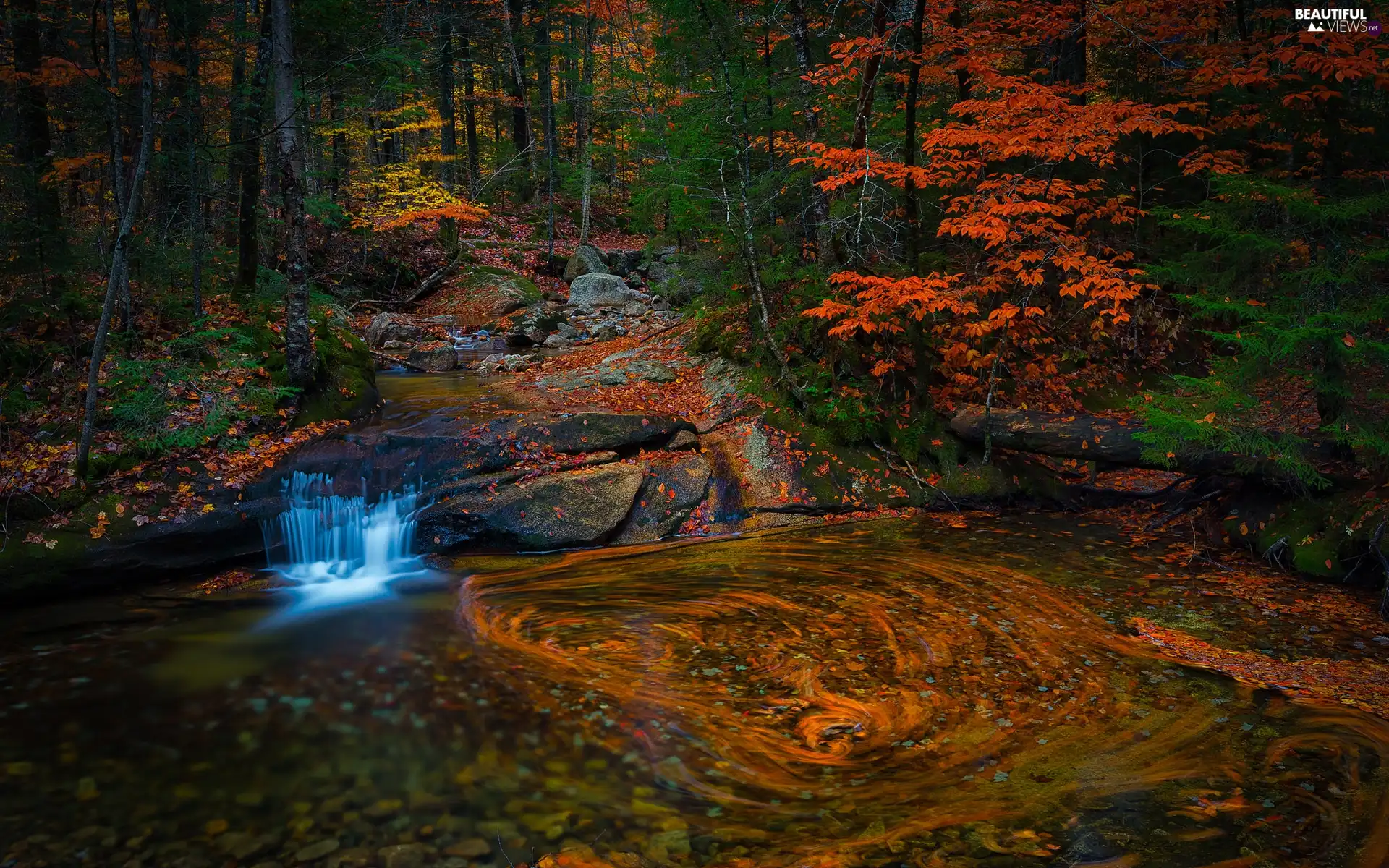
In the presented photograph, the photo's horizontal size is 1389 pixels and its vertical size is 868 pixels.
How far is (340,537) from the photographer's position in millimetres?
8953

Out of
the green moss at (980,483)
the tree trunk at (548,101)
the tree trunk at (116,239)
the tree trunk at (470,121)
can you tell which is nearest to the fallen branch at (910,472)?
the green moss at (980,483)

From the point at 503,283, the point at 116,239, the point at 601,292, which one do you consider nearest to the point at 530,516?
the point at 116,239

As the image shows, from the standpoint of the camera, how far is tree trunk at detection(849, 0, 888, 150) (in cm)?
974

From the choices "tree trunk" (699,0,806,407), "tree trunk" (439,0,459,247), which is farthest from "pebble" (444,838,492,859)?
"tree trunk" (439,0,459,247)

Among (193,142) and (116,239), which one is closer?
(116,239)

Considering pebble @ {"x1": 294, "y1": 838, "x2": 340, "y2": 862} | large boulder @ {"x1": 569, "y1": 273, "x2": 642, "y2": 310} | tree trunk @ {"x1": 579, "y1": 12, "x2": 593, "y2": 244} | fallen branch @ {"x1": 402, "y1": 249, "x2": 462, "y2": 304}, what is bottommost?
pebble @ {"x1": 294, "y1": 838, "x2": 340, "y2": 862}

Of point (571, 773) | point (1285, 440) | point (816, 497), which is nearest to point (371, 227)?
point (816, 497)

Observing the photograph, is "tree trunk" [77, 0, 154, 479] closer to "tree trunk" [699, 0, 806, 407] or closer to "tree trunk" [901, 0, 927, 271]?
"tree trunk" [699, 0, 806, 407]

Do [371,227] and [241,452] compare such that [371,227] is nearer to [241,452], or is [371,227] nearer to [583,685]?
[241,452]

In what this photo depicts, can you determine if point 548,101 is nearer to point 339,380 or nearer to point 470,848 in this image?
point 339,380

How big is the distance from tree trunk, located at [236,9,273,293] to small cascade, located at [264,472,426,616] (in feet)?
17.9

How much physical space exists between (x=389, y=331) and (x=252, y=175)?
18.6 feet

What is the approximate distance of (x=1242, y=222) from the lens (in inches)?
295

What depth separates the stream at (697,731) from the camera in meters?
3.96
